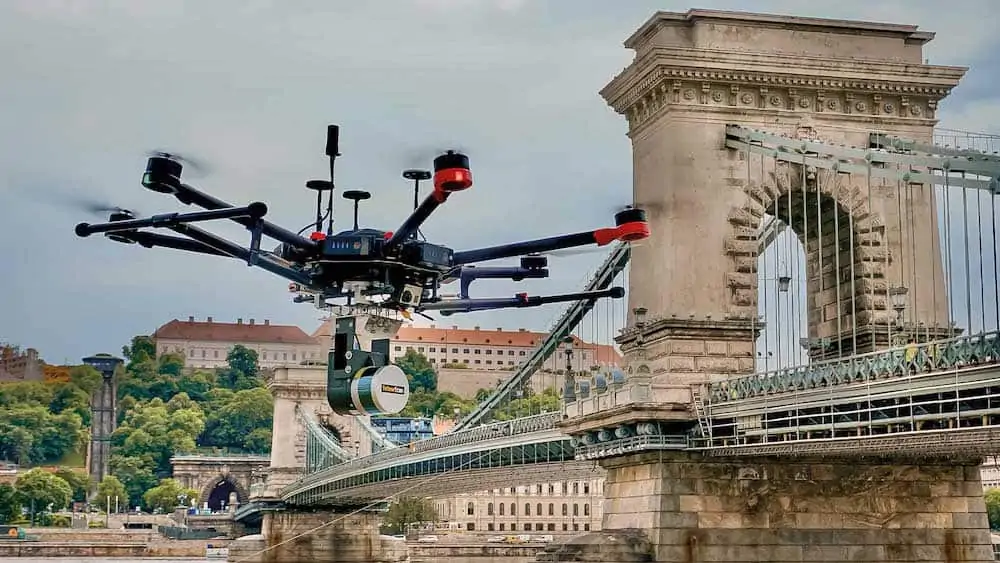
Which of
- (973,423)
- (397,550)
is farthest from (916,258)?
(397,550)

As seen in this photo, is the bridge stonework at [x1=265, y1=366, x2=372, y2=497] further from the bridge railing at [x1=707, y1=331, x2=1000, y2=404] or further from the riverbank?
the bridge railing at [x1=707, y1=331, x2=1000, y2=404]

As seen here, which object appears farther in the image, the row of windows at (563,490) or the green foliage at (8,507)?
the green foliage at (8,507)

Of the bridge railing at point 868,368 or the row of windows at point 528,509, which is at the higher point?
the bridge railing at point 868,368

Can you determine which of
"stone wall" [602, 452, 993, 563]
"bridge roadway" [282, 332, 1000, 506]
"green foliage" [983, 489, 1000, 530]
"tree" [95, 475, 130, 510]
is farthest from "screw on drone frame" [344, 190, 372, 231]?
"tree" [95, 475, 130, 510]

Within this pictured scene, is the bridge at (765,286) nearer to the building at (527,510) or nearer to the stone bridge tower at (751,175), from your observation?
the stone bridge tower at (751,175)

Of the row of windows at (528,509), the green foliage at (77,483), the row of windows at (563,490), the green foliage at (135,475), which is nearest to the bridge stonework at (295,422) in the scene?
the row of windows at (563,490)

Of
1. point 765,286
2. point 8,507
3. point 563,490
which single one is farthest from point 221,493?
point 765,286
